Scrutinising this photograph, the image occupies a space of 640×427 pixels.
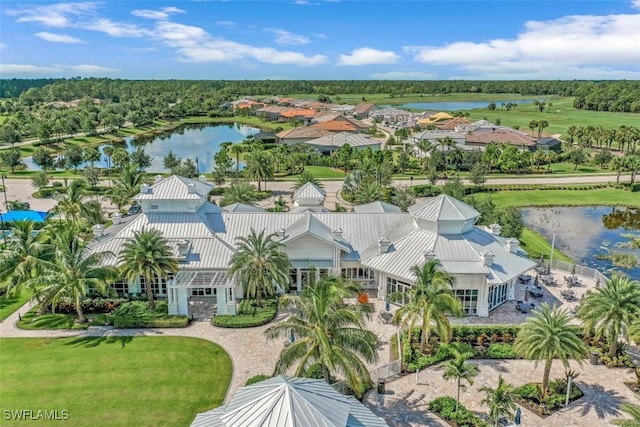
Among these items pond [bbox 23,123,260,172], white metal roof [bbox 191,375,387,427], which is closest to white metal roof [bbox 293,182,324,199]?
white metal roof [bbox 191,375,387,427]

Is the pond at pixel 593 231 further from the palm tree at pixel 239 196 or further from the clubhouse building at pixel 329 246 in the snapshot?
the palm tree at pixel 239 196

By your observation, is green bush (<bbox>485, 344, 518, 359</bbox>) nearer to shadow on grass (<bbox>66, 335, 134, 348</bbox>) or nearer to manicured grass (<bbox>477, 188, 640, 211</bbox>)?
shadow on grass (<bbox>66, 335, 134, 348</bbox>)

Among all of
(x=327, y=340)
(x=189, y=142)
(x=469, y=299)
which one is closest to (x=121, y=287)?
(x=327, y=340)

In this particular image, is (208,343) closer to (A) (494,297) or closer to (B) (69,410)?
(B) (69,410)

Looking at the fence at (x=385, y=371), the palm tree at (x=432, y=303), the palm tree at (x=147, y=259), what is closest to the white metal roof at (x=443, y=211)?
the palm tree at (x=432, y=303)

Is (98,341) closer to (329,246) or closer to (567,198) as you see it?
(329,246)

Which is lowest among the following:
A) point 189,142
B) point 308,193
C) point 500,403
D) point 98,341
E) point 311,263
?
point 98,341
